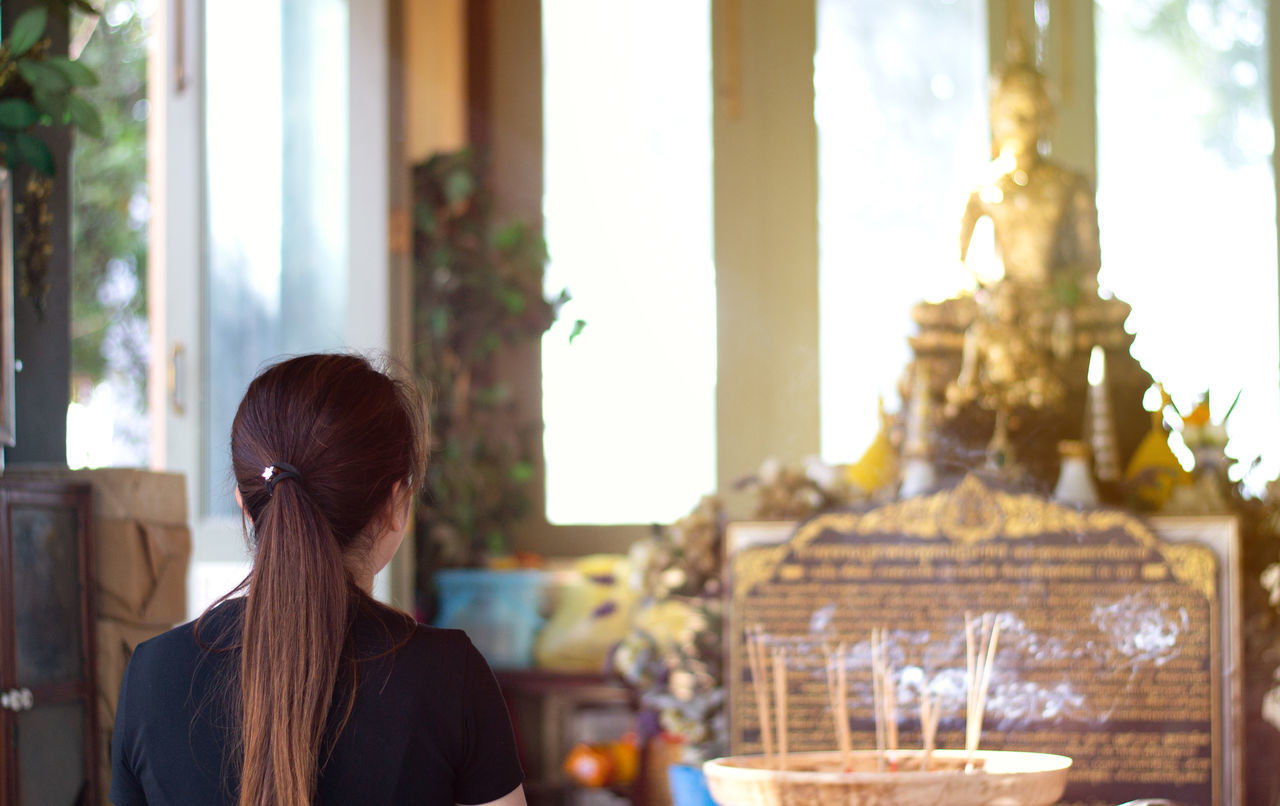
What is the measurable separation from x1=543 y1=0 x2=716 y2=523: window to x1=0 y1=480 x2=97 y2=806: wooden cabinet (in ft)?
5.17

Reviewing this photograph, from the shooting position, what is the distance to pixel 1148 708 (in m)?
2.51

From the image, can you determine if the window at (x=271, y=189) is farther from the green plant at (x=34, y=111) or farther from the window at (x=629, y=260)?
the green plant at (x=34, y=111)

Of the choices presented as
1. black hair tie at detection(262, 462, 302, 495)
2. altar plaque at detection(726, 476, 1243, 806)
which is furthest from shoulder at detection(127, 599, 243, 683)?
altar plaque at detection(726, 476, 1243, 806)

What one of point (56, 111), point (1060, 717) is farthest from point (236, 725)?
point (1060, 717)

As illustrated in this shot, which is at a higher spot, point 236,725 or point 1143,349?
point 1143,349

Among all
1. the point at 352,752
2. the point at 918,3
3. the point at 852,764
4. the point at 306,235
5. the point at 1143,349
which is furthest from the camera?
the point at 918,3

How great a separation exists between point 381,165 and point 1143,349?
5.90ft

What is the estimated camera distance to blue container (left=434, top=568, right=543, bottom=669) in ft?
11.0

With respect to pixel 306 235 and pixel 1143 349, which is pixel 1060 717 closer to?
pixel 1143 349

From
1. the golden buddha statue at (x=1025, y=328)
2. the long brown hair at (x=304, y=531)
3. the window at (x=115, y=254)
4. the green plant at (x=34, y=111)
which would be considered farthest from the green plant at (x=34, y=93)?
the window at (x=115, y=254)

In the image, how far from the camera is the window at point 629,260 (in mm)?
3361

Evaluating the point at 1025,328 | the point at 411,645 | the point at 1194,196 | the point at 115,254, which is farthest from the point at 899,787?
the point at 115,254

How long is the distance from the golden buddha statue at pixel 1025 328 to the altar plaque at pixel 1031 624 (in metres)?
0.18

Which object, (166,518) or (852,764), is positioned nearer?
(852,764)
